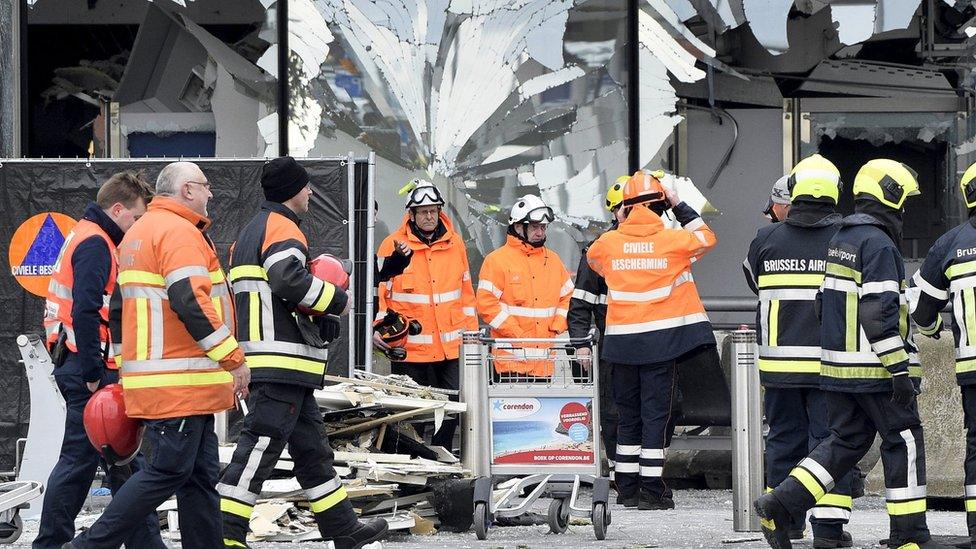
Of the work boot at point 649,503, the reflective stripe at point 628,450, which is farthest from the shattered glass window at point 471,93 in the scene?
the work boot at point 649,503

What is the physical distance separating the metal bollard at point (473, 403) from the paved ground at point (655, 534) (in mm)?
457

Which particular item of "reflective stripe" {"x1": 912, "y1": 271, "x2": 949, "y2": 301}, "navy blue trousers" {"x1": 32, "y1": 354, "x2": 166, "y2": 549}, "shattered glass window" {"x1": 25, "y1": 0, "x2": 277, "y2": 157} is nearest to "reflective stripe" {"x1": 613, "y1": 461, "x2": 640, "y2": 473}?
"reflective stripe" {"x1": 912, "y1": 271, "x2": 949, "y2": 301}

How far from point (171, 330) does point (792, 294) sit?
3.48 meters

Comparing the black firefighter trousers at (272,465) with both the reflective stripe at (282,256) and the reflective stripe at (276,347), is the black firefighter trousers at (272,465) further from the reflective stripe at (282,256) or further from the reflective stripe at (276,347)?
the reflective stripe at (282,256)

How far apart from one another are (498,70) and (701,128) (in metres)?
1.86

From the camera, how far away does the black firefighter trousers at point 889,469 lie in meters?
7.57

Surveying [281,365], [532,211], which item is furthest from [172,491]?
[532,211]

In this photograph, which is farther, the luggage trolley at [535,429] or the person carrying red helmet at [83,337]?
the luggage trolley at [535,429]

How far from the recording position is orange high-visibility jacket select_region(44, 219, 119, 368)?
7.56 metres

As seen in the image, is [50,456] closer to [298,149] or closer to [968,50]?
[298,149]

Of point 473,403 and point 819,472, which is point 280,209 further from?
point 819,472

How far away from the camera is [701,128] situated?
13305 millimetres

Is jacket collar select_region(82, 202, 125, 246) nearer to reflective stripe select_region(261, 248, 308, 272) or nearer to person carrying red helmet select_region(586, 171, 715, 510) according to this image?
reflective stripe select_region(261, 248, 308, 272)

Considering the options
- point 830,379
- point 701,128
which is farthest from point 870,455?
point 701,128
